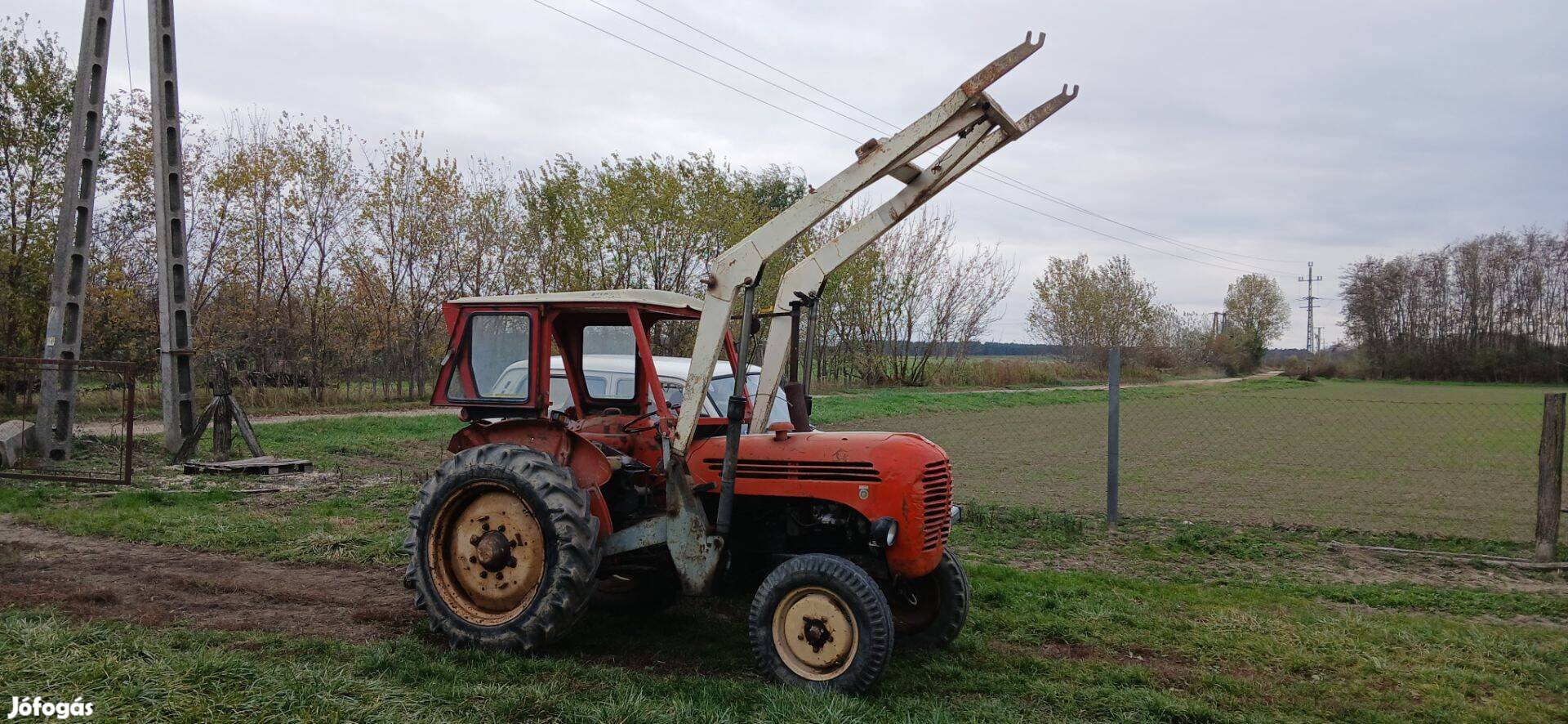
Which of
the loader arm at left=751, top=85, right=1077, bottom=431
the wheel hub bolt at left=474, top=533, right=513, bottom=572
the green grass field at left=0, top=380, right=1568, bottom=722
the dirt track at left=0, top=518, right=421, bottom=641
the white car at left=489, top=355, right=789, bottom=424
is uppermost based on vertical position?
the loader arm at left=751, top=85, right=1077, bottom=431

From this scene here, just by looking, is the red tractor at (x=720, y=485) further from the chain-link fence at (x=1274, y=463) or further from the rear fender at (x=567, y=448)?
the chain-link fence at (x=1274, y=463)

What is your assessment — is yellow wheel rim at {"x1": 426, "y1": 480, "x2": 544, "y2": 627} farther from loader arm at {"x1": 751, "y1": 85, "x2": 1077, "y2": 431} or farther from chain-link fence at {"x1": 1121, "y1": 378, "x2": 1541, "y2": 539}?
chain-link fence at {"x1": 1121, "y1": 378, "x2": 1541, "y2": 539}

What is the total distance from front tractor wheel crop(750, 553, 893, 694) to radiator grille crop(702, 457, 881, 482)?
16.7 inches

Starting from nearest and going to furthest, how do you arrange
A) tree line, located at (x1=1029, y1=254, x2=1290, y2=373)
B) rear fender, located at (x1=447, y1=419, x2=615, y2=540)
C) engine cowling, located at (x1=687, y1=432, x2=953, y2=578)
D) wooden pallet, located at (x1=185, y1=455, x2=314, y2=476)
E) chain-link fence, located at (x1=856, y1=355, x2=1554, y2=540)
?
engine cowling, located at (x1=687, y1=432, x2=953, y2=578) < rear fender, located at (x1=447, y1=419, x2=615, y2=540) < chain-link fence, located at (x1=856, y1=355, x2=1554, y2=540) < wooden pallet, located at (x1=185, y1=455, x2=314, y2=476) < tree line, located at (x1=1029, y1=254, x2=1290, y2=373)

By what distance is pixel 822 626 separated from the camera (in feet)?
15.3

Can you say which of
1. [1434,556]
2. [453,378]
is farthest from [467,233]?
[1434,556]

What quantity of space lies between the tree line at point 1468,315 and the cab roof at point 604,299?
6864cm

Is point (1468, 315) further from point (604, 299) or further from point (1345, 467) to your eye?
point (604, 299)

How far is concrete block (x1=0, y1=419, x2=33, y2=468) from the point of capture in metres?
12.0

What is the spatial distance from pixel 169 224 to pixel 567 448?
11.2 metres

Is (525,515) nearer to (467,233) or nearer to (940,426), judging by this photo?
(940,426)

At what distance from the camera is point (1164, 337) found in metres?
A: 62.8

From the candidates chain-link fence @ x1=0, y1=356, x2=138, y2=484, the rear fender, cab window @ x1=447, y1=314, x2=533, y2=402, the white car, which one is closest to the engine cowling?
the white car

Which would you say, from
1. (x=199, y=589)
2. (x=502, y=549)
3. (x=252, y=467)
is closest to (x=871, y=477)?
(x=502, y=549)
